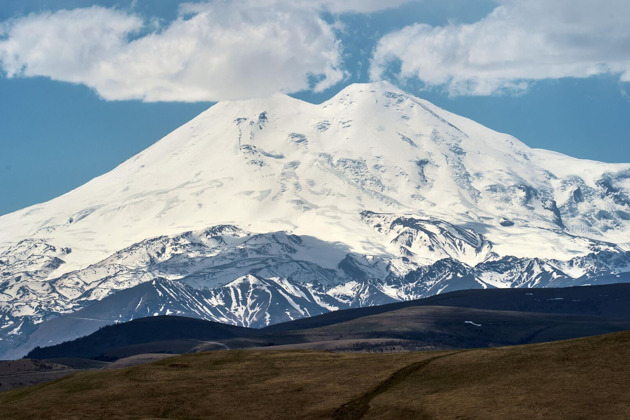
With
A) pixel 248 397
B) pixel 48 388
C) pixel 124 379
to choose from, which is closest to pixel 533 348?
pixel 248 397

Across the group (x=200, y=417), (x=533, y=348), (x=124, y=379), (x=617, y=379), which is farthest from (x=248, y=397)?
(x=617, y=379)

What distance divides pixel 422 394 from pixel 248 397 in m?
30.1

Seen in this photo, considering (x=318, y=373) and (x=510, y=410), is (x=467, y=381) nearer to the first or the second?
(x=510, y=410)

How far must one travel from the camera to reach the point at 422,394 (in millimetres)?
143125

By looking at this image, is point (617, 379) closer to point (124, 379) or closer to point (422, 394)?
point (422, 394)

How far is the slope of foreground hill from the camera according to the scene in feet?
424

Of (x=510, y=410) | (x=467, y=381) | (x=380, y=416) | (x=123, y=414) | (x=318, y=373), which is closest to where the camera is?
(x=510, y=410)

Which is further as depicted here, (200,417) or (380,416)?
(200,417)

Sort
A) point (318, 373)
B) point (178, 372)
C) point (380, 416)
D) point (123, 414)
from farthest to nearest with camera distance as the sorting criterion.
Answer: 1. point (178, 372)
2. point (318, 373)
3. point (123, 414)
4. point (380, 416)

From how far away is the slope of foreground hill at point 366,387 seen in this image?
129m

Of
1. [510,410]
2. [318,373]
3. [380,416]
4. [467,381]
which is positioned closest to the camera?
[510,410]

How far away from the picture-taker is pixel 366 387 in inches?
6201

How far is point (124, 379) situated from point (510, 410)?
7737cm

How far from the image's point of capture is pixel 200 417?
154m
